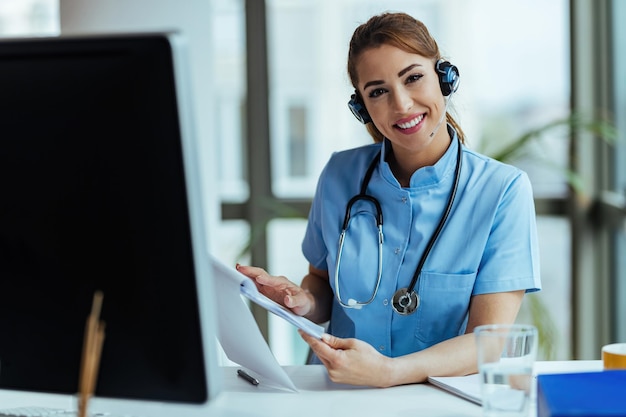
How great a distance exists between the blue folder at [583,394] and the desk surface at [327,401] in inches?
6.9

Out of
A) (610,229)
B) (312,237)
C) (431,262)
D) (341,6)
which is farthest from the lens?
(341,6)

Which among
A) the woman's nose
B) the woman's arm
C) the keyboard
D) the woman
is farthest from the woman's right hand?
the keyboard

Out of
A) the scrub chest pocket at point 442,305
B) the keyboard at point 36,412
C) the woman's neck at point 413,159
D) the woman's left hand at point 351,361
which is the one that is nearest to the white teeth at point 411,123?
the woman's neck at point 413,159

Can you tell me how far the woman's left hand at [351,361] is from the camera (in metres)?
1.27

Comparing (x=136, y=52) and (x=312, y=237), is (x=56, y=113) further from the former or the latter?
(x=312, y=237)

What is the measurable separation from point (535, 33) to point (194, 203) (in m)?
2.86

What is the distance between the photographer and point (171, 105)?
83 centimetres

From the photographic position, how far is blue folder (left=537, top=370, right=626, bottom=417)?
0.89m

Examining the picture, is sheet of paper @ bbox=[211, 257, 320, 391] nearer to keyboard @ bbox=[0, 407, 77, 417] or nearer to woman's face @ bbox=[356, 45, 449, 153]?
keyboard @ bbox=[0, 407, 77, 417]

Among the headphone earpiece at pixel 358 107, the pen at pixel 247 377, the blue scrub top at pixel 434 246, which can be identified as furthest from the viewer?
the headphone earpiece at pixel 358 107

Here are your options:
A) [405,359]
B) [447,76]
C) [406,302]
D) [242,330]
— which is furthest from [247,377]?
[447,76]

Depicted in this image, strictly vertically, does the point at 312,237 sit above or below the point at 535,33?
→ below

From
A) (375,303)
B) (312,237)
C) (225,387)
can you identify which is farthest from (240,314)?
(312,237)

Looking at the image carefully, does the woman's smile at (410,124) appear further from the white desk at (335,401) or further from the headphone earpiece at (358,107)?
the white desk at (335,401)
